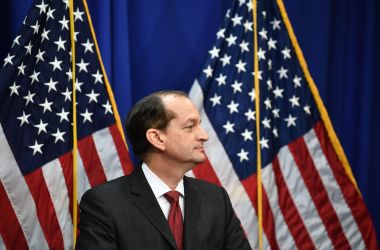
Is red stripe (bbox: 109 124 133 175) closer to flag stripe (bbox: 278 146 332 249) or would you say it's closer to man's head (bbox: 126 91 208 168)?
man's head (bbox: 126 91 208 168)

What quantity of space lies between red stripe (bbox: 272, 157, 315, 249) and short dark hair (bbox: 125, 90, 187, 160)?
4.29 feet

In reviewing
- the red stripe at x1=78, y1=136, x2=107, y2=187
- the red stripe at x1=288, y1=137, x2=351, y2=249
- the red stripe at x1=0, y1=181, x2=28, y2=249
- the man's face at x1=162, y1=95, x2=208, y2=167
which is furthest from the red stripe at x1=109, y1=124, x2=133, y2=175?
the red stripe at x1=288, y1=137, x2=351, y2=249

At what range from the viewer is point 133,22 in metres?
3.41

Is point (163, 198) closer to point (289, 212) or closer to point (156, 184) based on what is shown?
point (156, 184)

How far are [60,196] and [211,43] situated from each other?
1400 millimetres

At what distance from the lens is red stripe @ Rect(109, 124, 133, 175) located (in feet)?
9.87

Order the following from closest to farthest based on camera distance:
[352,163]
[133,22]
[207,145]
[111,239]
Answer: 1. [111,239]
2. [207,145]
3. [133,22]
4. [352,163]

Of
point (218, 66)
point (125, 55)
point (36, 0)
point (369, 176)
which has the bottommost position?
point (369, 176)

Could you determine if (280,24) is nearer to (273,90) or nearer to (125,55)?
(273,90)

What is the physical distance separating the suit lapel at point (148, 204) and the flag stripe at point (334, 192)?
4.92 ft

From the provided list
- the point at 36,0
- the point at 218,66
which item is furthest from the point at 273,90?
the point at 36,0

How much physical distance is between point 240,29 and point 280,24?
0.27 meters

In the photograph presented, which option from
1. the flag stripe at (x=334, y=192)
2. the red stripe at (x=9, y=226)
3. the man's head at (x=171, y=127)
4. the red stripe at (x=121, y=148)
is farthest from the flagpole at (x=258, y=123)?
the red stripe at (x=9, y=226)

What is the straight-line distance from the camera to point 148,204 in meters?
Answer: 2.12
